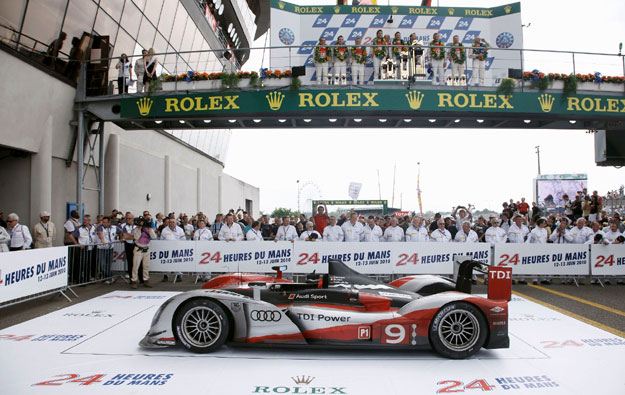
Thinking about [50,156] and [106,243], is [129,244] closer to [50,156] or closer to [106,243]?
[106,243]

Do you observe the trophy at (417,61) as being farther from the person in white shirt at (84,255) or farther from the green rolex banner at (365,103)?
the person in white shirt at (84,255)

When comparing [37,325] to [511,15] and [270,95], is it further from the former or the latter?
[511,15]

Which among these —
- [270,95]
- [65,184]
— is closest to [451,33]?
[270,95]

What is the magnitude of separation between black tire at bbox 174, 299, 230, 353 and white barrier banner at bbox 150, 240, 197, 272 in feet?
18.4

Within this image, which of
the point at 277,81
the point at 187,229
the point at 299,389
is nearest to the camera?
the point at 299,389

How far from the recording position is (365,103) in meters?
10.9

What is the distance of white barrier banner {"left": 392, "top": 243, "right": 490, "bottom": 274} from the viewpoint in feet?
32.8

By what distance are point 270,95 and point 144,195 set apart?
9.30 metres

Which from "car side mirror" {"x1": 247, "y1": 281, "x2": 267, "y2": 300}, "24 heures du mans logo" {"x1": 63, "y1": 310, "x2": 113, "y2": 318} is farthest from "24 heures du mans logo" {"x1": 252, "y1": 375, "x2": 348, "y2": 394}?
"24 heures du mans logo" {"x1": 63, "y1": 310, "x2": 113, "y2": 318}

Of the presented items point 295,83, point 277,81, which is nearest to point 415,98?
point 295,83

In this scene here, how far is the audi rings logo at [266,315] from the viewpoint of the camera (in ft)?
15.3

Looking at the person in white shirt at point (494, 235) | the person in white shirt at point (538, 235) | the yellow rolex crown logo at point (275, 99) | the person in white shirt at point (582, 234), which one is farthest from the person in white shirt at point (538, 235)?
the yellow rolex crown logo at point (275, 99)

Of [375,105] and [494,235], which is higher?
[375,105]

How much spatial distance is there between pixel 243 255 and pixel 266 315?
219 inches
